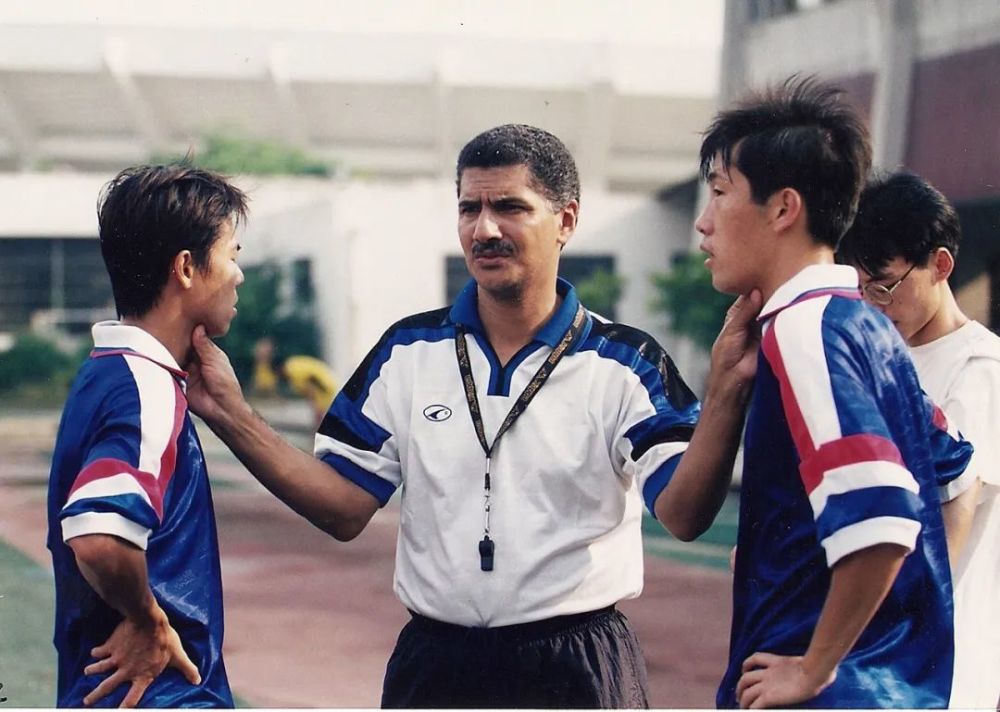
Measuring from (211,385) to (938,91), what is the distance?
746cm

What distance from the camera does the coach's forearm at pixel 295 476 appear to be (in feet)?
7.50

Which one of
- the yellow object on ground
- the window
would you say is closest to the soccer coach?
the yellow object on ground

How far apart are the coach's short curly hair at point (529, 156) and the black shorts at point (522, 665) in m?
0.83

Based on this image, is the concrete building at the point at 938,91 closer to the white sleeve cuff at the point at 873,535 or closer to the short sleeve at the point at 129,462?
the white sleeve cuff at the point at 873,535

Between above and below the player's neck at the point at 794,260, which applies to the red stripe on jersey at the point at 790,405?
below

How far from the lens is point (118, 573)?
1895 millimetres

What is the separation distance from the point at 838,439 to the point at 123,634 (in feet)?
3.76

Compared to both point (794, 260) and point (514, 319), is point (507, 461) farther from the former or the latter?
point (794, 260)

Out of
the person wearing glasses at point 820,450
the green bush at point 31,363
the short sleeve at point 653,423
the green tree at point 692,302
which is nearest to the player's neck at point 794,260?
the person wearing glasses at point 820,450

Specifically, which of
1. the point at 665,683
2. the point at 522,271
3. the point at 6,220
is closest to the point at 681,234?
the point at 6,220

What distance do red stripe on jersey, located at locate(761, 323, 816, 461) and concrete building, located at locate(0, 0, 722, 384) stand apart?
13.8 meters

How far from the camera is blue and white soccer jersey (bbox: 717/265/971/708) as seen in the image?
169 cm

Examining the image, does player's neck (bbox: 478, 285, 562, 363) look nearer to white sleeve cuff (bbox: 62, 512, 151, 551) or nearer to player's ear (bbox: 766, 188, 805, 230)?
player's ear (bbox: 766, 188, 805, 230)

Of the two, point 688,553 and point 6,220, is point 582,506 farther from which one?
point 6,220
